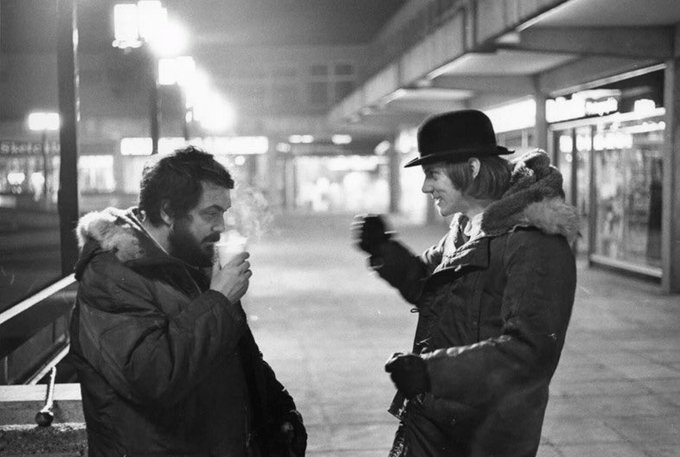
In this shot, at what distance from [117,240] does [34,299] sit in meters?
3.38

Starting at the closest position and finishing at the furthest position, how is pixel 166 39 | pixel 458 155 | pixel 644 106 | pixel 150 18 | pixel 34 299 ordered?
1. pixel 458 155
2. pixel 34 299
3. pixel 150 18
4. pixel 166 39
5. pixel 644 106

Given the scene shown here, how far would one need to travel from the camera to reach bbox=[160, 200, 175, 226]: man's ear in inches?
94.8

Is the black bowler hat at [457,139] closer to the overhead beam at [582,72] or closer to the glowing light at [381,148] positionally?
the overhead beam at [582,72]

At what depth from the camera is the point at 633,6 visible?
11219 mm

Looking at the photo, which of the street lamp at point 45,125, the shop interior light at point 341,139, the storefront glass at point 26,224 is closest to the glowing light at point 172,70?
the street lamp at point 45,125

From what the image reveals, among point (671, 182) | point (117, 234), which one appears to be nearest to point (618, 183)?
point (671, 182)

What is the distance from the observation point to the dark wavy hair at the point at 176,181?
2389 mm

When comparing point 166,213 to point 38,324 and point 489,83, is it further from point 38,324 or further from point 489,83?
point 489,83

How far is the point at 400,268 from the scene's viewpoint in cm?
304

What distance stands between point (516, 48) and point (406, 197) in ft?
89.9

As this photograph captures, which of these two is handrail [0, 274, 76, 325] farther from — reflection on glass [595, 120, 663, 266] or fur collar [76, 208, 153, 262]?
reflection on glass [595, 120, 663, 266]

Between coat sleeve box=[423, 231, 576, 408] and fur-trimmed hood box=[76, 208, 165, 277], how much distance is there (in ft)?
2.62

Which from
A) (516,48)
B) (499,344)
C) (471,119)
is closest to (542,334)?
(499,344)

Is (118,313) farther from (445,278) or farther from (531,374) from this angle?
(531,374)
